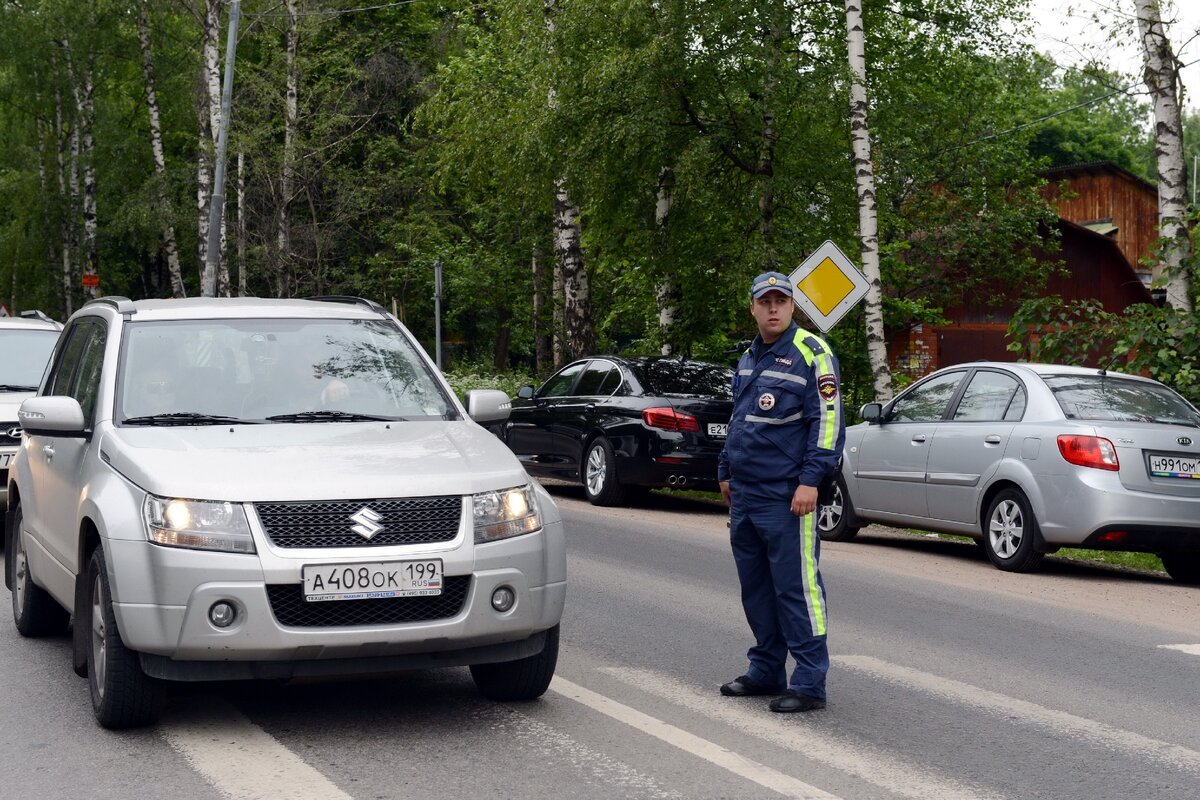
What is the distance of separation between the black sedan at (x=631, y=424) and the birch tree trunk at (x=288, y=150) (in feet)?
75.8

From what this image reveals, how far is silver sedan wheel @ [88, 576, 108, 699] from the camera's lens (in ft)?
19.1

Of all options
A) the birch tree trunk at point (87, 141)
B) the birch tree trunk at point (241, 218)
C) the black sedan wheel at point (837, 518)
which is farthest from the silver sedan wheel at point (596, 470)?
the birch tree trunk at point (87, 141)

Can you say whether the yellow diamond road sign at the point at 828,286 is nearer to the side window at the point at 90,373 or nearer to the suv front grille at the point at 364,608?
the side window at the point at 90,373

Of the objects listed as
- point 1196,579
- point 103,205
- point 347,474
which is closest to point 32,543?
point 347,474

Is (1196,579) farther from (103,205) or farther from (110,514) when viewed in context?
(103,205)

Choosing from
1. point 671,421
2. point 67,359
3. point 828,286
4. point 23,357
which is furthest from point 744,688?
point 828,286

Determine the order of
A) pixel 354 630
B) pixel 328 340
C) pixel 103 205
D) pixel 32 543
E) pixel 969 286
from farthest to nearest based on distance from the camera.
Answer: pixel 103 205
pixel 969 286
pixel 32 543
pixel 328 340
pixel 354 630

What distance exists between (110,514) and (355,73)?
35.6m

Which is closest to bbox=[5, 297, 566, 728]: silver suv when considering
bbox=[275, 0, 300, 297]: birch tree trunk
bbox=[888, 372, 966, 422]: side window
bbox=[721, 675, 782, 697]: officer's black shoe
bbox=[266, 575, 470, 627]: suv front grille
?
bbox=[266, 575, 470, 627]: suv front grille

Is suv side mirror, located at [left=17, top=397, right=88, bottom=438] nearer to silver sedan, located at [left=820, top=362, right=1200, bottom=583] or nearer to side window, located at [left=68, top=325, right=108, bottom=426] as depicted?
side window, located at [left=68, top=325, right=108, bottom=426]

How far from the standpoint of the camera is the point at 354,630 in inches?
216

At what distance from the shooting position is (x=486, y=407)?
6980mm

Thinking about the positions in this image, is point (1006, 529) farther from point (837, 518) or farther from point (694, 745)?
point (694, 745)

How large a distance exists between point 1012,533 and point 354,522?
22.9 feet
